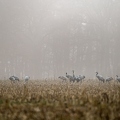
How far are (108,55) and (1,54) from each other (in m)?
28.6

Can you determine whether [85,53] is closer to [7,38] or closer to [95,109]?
[7,38]

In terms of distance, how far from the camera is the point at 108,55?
201 ft

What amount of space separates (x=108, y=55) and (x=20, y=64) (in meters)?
25.0

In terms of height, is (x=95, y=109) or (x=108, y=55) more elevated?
(x=108, y=55)

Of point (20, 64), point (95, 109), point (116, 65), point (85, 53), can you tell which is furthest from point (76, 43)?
point (95, 109)

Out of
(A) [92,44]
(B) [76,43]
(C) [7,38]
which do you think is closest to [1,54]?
(C) [7,38]

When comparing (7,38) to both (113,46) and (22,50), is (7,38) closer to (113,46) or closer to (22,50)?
(22,50)

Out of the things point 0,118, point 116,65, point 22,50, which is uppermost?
point 22,50

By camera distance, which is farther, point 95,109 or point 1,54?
point 1,54

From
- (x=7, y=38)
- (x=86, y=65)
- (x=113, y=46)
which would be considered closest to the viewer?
(x=7, y=38)

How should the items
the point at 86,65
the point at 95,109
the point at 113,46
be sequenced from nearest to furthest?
the point at 95,109
the point at 113,46
the point at 86,65

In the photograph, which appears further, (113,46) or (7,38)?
(113,46)

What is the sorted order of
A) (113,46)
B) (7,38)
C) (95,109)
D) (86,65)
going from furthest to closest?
(86,65) → (113,46) → (7,38) → (95,109)

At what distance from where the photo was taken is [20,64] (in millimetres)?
64562
